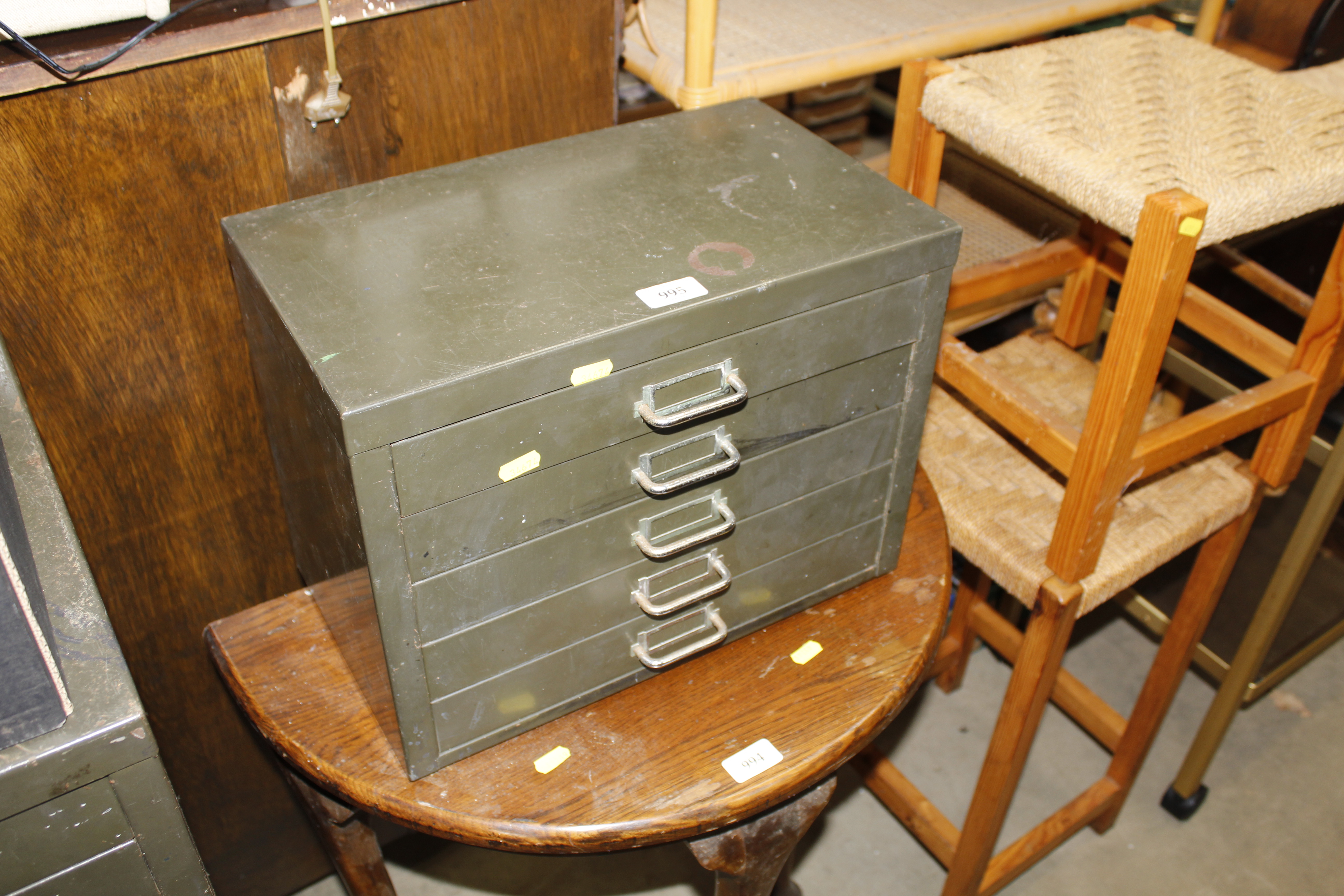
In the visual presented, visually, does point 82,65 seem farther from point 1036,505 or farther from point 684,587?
point 1036,505

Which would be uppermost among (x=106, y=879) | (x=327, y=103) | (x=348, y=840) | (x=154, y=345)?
(x=327, y=103)

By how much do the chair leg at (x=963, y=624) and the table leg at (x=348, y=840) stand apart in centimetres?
96

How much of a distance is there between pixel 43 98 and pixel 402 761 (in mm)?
610

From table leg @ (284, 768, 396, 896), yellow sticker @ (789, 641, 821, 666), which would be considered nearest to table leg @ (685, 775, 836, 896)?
yellow sticker @ (789, 641, 821, 666)

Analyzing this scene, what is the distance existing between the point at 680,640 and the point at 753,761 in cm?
A: 12

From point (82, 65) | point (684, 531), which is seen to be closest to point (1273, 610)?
point (684, 531)

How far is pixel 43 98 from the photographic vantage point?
2.86 feet

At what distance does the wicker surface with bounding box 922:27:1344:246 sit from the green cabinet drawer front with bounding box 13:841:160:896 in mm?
944

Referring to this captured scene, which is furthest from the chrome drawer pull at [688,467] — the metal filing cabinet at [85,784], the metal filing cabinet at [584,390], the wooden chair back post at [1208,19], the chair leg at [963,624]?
the wooden chair back post at [1208,19]

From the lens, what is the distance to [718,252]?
83cm

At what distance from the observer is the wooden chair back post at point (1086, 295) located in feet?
4.93

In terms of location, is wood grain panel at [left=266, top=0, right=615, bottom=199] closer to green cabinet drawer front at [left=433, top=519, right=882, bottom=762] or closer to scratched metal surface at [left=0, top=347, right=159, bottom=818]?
scratched metal surface at [left=0, top=347, right=159, bottom=818]

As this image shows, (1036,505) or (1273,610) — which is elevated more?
(1036,505)

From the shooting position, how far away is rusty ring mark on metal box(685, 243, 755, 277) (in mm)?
804
